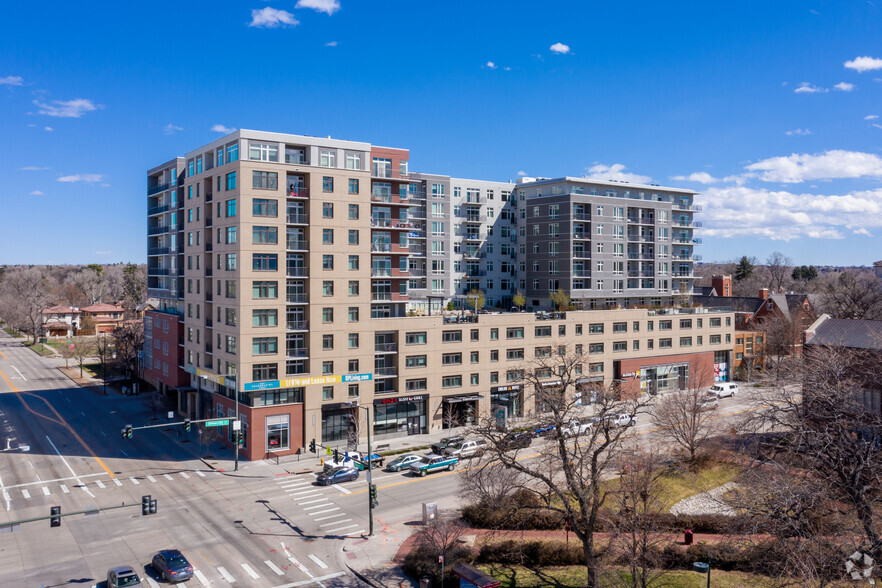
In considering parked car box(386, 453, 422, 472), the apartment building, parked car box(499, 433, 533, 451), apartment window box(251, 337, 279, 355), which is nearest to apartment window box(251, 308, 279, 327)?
the apartment building

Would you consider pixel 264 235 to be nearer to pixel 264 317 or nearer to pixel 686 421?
pixel 264 317

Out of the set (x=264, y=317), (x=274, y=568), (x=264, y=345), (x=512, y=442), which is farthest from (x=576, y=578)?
(x=264, y=317)

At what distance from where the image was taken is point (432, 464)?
2002 inches

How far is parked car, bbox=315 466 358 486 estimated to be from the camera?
4800cm

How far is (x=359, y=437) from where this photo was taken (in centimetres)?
5888

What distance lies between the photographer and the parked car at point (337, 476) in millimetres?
48000

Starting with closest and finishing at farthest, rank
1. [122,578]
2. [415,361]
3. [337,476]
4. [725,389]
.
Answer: [122,578] < [337,476] < [415,361] < [725,389]

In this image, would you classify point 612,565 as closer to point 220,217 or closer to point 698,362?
point 220,217

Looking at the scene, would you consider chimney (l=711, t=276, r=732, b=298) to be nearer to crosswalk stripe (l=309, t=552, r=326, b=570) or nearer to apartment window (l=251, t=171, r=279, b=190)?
apartment window (l=251, t=171, r=279, b=190)

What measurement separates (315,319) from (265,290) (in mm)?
5265

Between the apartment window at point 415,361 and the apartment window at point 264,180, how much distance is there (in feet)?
69.2

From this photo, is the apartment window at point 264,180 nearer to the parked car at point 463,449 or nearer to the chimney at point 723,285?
the parked car at point 463,449

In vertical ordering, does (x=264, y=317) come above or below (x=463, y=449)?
above

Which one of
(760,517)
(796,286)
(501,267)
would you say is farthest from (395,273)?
(796,286)
